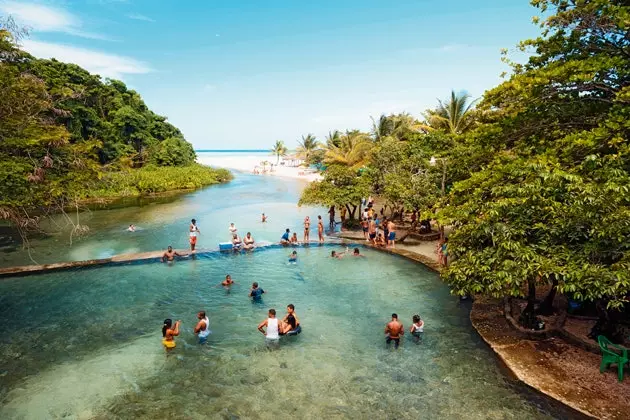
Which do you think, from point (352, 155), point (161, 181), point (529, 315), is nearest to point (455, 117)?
point (352, 155)

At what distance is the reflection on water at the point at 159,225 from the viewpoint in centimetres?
2039

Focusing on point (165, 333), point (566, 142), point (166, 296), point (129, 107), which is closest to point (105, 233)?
point (166, 296)

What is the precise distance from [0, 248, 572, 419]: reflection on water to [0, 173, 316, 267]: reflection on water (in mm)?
4258

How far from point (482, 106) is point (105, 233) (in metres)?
24.6

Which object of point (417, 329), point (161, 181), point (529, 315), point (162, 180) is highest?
point (162, 180)

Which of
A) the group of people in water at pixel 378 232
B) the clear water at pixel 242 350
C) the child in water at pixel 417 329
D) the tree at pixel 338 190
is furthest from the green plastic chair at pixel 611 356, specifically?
the tree at pixel 338 190

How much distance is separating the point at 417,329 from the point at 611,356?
463cm

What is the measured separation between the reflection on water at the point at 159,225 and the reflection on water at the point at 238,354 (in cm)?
426

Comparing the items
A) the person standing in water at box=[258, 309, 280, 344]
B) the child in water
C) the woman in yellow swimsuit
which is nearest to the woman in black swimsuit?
the person standing in water at box=[258, 309, 280, 344]

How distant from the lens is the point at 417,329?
11094mm

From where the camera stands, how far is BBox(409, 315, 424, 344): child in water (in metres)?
11.0

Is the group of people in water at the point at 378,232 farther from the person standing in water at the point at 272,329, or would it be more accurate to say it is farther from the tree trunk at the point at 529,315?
the person standing in water at the point at 272,329

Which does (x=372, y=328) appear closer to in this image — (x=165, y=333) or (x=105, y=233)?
(x=165, y=333)

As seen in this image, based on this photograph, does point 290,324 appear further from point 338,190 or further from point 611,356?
point 338,190
